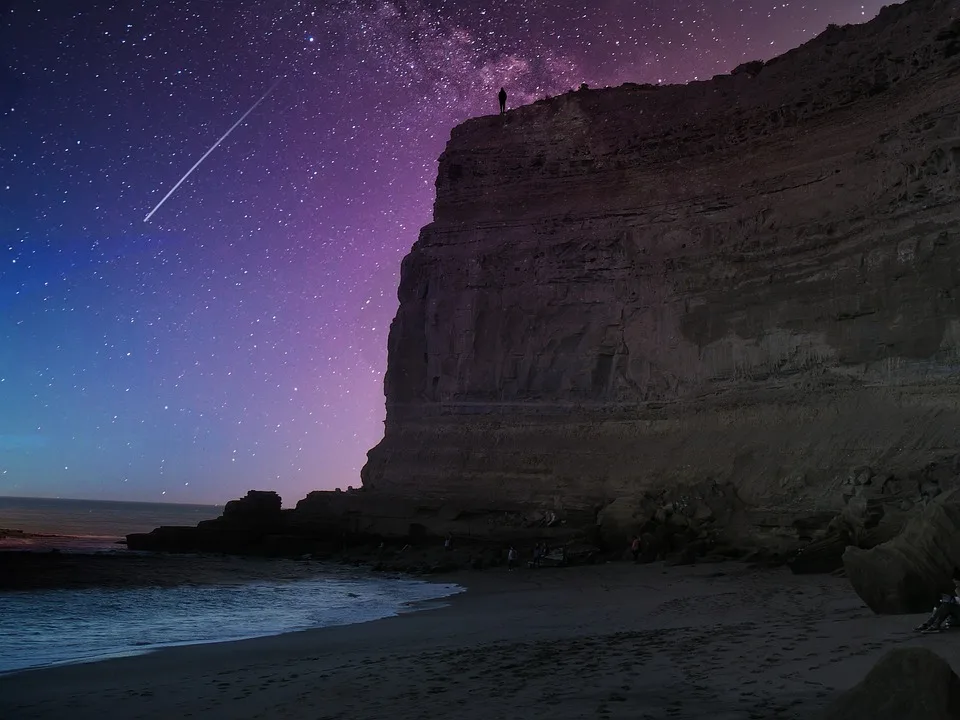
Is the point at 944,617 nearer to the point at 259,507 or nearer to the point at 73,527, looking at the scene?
the point at 259,507

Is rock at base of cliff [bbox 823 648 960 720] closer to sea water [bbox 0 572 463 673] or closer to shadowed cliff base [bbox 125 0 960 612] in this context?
sea water [bbox 0 572 463 673]

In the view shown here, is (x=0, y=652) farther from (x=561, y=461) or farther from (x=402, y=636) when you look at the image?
(x=561, y=461)

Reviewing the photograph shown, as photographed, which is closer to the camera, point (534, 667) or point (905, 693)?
point (905, 693)

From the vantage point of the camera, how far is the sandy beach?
240 inches

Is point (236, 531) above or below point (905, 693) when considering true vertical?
below

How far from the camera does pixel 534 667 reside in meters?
7.82

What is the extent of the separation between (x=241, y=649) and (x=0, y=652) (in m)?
3.60

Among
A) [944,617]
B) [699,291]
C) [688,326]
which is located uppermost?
[699,291]

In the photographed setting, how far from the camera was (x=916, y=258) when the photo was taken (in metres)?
20.5

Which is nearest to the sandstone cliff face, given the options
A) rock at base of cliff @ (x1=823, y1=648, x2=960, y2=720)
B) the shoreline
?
the shoreline

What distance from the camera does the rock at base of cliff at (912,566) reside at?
8430 millimetres

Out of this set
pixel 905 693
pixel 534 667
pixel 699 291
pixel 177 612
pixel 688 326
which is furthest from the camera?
pixel 688 326

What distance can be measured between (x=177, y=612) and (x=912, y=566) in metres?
13.6

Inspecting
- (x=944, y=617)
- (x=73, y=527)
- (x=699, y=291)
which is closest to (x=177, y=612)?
(x=944, y=617)
